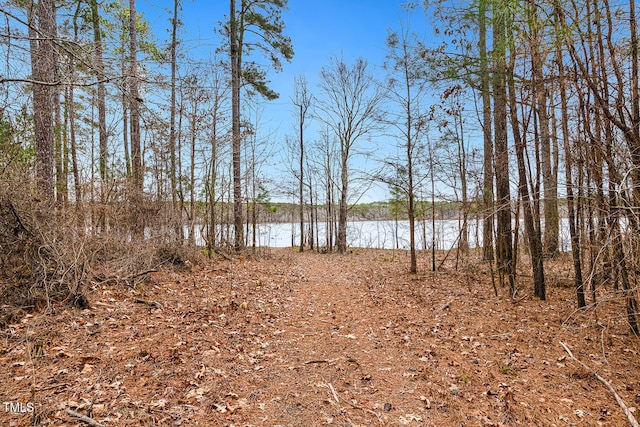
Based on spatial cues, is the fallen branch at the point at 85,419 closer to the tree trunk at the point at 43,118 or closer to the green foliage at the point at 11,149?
the green foliage at the point at 11,149

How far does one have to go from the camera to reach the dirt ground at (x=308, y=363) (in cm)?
250

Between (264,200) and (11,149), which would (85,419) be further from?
(264,200)

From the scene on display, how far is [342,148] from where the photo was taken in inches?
609

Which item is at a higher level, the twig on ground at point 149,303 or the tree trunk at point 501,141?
the tree trunk at point 501,141

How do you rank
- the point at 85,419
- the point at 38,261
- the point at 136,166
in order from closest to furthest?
the point at 85,419
the point at 38,261
the point at 136,166

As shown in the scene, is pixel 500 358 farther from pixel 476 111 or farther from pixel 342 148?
pixel 342 148

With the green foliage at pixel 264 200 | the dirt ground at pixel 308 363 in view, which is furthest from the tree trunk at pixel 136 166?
the green foliage at pixel 264 200

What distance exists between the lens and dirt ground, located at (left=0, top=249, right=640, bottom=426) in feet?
8.21

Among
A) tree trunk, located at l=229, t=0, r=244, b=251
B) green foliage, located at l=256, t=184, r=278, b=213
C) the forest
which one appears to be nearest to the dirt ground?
the forest

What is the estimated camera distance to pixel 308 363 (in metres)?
3.45

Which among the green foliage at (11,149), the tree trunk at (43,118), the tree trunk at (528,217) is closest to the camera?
the green foliage at (11,149)

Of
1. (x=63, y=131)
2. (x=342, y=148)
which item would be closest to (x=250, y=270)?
(x=63, y=131)

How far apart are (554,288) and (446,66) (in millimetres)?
4981

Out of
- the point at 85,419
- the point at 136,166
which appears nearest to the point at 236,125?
the point at 136,166
